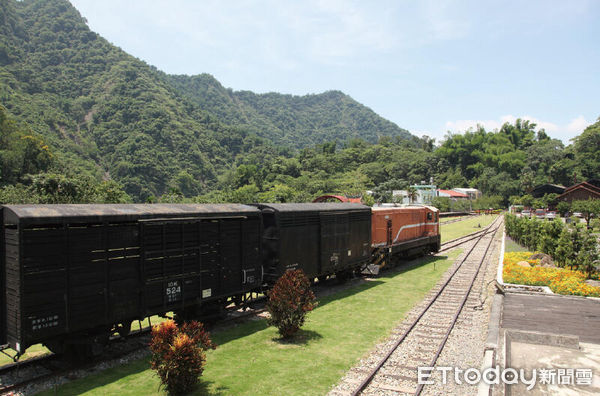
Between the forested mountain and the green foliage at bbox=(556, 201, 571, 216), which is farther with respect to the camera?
the forested mountain

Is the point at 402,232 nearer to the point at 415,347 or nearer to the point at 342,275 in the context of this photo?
the point at 342,275

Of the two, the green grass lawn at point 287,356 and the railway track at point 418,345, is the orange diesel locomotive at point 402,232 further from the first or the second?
the green grass lawn at point 287,356

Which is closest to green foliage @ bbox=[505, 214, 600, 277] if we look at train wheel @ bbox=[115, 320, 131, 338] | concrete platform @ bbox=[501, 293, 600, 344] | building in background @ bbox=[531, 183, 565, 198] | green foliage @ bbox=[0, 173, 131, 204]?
concrete platform @ bbox=[501, 293, 600, 344]

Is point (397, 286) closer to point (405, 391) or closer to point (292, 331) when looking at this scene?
point (292, 331)

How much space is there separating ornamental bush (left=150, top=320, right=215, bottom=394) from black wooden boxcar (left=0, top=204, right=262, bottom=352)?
6.59 feet

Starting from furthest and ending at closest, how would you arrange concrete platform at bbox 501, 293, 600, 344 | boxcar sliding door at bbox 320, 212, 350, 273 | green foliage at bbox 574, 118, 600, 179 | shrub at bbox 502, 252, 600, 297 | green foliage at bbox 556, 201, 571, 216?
green foliage at bbox 574, 118, 600, 179, green foliage at bbox 556, 201, 571, 216, boxcar sliding door at bbox 320, 212, 350, 273, shrub at bbox 502, 252, 600, 297, concrete platform at bbox 501, 293, 600, 344

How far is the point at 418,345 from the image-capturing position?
12188 mm

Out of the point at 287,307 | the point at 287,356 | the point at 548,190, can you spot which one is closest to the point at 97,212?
the point at 287,307

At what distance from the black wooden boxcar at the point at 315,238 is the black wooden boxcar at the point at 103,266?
7.41 feet

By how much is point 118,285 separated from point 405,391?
293 inches

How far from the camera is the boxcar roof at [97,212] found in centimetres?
869

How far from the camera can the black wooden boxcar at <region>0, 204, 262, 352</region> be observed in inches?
341

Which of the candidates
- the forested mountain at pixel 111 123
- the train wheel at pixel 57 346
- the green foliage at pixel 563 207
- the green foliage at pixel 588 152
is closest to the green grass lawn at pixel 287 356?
the train wheel at pixel 57 346

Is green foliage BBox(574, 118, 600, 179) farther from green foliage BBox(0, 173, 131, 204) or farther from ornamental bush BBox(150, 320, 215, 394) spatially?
ornamental bush BBox(150, 320, 215, 394)
